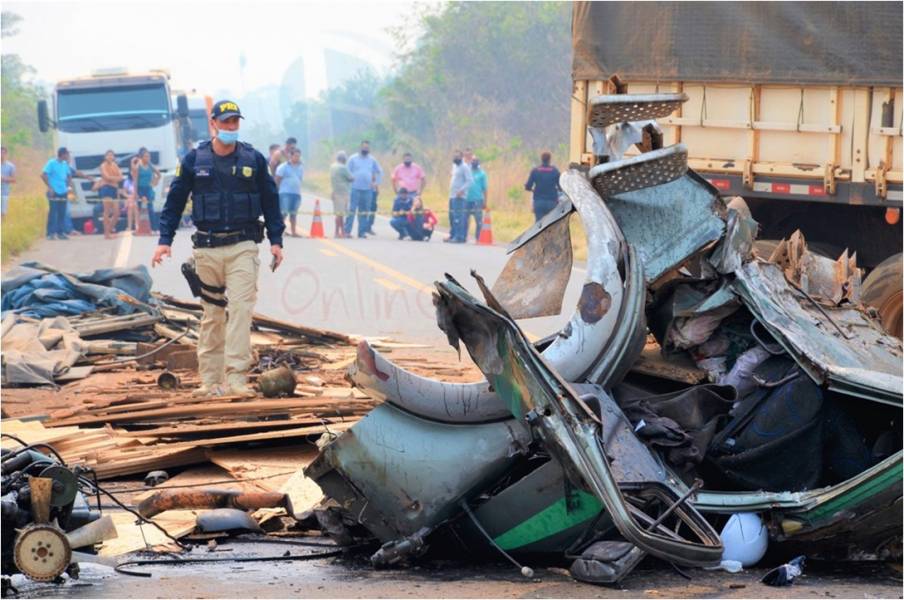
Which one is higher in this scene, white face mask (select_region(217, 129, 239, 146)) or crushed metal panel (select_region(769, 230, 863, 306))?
white face mask (select_region(217, 129, 239, 146))

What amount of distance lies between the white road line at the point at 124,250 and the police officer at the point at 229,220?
12.3m

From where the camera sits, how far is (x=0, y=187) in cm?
3047

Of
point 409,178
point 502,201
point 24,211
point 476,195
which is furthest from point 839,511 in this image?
point 502,201

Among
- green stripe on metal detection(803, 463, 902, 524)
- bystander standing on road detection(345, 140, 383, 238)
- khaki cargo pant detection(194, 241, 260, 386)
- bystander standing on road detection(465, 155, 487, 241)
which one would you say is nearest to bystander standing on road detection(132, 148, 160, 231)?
bystander standing on road detection(345, 140, 383, 238)

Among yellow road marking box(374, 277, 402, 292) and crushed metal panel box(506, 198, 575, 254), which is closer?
crushed metal panel box(506, 198, 575, 254)

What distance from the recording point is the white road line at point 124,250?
23.7 m

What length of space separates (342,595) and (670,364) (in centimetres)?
190

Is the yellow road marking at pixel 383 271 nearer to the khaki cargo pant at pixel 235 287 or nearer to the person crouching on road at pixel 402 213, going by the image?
the person crouching on road at pixel 402 213

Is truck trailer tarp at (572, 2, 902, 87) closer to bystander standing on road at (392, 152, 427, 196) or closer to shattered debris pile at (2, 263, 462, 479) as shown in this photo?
shattered debris pile at (2, 263, 462, 479)

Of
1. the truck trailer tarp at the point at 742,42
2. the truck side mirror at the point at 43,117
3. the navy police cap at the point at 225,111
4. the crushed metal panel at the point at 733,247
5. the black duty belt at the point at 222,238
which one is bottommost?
the black duty belt at the point at 222,238

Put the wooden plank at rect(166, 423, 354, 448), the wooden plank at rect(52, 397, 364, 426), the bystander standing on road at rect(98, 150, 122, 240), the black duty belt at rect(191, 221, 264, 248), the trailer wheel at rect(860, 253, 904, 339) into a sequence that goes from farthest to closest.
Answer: the bystander standing on road at rect(98, 150, 122, 240) → the trailer wheel at rect(860, 253, 904, 339) → the black duty belt at rect(191, 221, 264, 248) → the wooden plank at rect(52, 397, 364, 426) → the wooden plank at rect(166, 423, 354, 448)

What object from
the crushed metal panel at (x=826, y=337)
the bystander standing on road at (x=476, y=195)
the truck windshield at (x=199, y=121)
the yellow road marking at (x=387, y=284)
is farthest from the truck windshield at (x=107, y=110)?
the crushed metal panel at (x=826, y=337)

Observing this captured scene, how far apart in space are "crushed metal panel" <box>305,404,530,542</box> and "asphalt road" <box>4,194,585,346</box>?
553 cm

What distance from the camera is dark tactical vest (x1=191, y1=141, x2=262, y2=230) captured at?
9844mm
